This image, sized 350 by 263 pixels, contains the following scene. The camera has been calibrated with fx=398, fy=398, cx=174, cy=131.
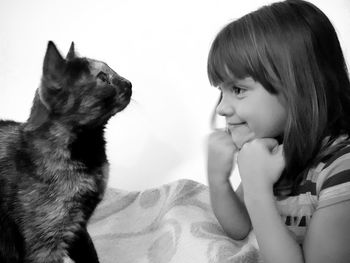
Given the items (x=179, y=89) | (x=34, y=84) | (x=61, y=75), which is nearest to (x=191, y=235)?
(x=61, y=75)

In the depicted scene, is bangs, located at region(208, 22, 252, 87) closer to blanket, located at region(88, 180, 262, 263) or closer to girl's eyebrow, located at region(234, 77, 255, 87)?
girl's eyebrow, located at region(234, 77, 255, 87)

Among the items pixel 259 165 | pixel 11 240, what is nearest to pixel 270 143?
pixel 259 165

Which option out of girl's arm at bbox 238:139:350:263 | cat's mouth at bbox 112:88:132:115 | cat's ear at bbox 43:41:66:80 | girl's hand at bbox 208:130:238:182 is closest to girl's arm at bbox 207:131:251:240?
girl's hand at bbox 208:130:238:182

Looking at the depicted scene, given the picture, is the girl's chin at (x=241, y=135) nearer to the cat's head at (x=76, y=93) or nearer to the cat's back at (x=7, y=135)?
the cat's head at (x=76, y=93)

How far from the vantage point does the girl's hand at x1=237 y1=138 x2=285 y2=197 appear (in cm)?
73

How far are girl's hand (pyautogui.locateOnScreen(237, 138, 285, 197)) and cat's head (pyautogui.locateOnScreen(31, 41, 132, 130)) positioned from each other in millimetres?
313

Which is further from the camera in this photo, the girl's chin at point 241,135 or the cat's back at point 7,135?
the cat's back at point 7,135

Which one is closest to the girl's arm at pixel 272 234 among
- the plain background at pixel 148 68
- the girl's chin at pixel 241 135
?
the girl's chin at pixel 241 135

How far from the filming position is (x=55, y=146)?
2.84 ft

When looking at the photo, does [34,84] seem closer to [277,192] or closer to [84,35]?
[84,35]

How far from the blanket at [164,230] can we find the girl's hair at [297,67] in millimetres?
255

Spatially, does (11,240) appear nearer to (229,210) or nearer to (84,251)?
(84,251)

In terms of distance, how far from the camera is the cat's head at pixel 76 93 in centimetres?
85

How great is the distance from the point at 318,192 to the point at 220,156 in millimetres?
222
